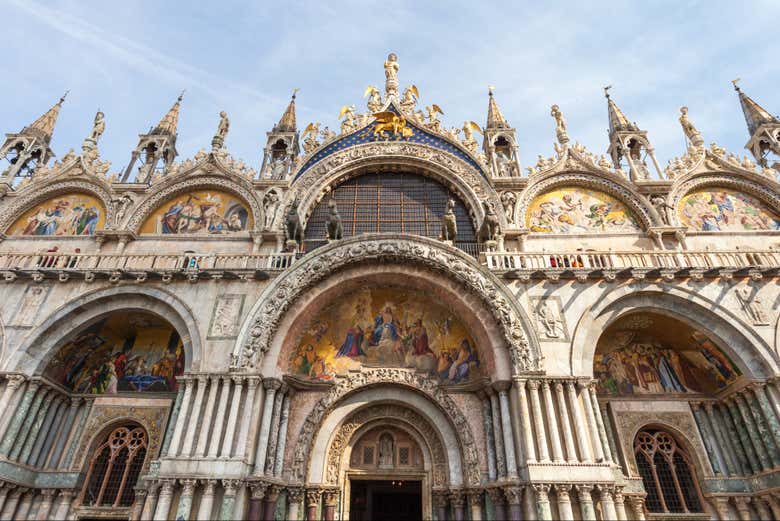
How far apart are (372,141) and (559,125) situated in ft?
28.4

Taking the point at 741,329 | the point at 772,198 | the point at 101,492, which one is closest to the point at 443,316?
the point at 741,329

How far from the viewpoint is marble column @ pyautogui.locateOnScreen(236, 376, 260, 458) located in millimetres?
11352

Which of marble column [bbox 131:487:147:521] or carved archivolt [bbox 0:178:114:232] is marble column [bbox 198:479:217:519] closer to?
marble column [bbox 131:487:147:521]

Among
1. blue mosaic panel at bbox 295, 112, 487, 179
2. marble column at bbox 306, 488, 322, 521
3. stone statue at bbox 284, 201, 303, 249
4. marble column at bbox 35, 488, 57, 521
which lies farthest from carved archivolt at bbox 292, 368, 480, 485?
blue mosaic panel at bbox 295, 112, 487, 179

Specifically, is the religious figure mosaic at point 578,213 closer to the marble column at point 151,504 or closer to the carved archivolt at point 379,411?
the carved archivolt at point 379,411

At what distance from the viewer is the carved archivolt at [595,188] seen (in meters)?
16.8

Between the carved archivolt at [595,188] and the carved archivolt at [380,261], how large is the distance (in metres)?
4.78

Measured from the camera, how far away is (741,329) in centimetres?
1252

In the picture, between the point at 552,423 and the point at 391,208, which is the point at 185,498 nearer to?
the point at 552,423

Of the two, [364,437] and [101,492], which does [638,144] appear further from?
[101,492]

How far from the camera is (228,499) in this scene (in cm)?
1072

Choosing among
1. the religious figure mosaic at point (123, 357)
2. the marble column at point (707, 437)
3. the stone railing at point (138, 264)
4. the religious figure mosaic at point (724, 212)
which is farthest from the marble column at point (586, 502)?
the religious figure mosaic at point (123, 357)

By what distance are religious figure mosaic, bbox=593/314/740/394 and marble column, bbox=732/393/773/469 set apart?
2.43ft

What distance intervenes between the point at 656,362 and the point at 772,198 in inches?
354
